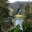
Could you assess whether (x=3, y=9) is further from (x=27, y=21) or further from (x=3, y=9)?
(x=27, y=21)

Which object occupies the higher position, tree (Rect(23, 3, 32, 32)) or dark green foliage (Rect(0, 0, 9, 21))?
dark green foliage (Rect(0, 0, 9, 21))

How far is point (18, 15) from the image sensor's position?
165 cm

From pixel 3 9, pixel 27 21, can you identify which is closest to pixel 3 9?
pixel 3 9

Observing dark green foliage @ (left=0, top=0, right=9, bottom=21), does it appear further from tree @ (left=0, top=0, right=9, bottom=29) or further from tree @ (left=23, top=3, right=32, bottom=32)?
tree @ (left=23, top=3, right=32, bottom=32)

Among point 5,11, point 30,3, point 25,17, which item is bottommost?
point 25,17

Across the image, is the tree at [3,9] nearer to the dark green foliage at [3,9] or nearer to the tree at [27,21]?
the dark green foliage at [3,9]

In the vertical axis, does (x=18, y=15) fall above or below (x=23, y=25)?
above

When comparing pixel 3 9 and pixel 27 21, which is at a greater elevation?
pixel 3 9

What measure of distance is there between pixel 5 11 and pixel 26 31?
46 cm

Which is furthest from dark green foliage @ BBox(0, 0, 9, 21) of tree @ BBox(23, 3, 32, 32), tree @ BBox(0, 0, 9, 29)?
tree @ BBox(23, 3, 32, 32)

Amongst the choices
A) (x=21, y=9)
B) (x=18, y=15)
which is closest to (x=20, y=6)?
(x=21, y=9)

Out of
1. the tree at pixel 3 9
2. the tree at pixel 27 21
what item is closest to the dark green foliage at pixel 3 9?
the tree at pixel 3 9

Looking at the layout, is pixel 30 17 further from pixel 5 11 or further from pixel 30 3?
pixel 5 11

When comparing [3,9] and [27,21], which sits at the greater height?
[3,9]
